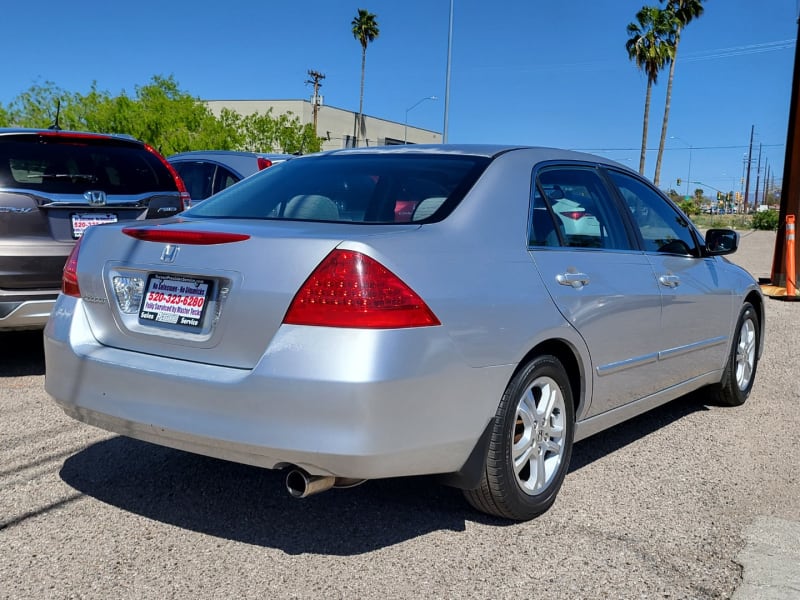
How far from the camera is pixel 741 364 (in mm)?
6035

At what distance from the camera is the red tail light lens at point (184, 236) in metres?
3.19

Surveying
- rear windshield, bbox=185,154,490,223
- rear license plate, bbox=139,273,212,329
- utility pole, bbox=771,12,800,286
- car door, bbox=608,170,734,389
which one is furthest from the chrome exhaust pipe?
utility pole, bbox=771,12,800,286

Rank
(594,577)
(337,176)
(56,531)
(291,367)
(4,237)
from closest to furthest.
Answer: (291,367) → (594,577) → (56,531) → (337,176) → (4,237)

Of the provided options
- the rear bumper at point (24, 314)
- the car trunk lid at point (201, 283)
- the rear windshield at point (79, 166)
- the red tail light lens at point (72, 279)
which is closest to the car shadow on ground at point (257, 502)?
the car trunk lid at point (201, 283)

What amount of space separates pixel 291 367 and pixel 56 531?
4.42ft

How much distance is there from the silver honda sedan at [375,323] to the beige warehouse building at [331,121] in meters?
55.9

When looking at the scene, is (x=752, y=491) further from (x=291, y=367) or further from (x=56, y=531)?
(x=56, y=531)

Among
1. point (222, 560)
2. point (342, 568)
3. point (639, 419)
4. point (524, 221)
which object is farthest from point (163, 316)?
point (639, 419)

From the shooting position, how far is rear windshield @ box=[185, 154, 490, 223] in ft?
12.0

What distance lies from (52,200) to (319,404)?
149 inches

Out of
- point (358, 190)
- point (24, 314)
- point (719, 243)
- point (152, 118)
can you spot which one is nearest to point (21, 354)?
point (24, 314)

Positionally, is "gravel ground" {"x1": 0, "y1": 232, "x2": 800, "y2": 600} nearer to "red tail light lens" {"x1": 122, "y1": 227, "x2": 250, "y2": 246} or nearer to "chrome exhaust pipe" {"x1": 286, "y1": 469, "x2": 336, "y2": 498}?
"chrome exhaust pipe" {"x1": 286, "y1": 469, "x2": 336, "y2": 498}

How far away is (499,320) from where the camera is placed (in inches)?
130

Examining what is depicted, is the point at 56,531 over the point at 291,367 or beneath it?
beneath
